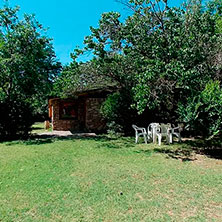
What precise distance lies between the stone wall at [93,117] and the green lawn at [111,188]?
8.32 m

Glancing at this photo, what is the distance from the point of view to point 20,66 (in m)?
11.7

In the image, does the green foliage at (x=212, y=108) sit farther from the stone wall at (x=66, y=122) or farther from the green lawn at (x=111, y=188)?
the stone wall at (x=66, y=122)

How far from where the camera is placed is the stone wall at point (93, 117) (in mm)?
15969

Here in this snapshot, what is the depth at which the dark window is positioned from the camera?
1734 cm

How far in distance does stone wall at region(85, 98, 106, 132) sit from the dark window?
1.80 metres

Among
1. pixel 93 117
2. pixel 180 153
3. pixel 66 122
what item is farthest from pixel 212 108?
pixel 66 122

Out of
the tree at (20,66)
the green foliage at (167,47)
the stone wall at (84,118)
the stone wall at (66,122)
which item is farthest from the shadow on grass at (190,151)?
the stone wall at (66,122)

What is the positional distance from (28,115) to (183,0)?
1056 cm

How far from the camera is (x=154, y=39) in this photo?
8.61 meters

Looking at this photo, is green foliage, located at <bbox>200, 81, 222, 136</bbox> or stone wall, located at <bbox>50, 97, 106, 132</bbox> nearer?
green foliage, located at <bbox>200, 81, 222, 136</bbox>

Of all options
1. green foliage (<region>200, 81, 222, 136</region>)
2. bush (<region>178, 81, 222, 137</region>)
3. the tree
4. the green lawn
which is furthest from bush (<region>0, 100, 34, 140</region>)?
green foliage (<region>200, 81, 222, 136</region>)

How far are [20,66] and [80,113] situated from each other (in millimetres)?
6692

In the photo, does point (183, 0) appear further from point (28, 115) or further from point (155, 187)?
point (28, 115)

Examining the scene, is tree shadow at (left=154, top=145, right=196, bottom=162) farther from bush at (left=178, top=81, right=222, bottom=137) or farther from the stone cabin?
the stone cabin
